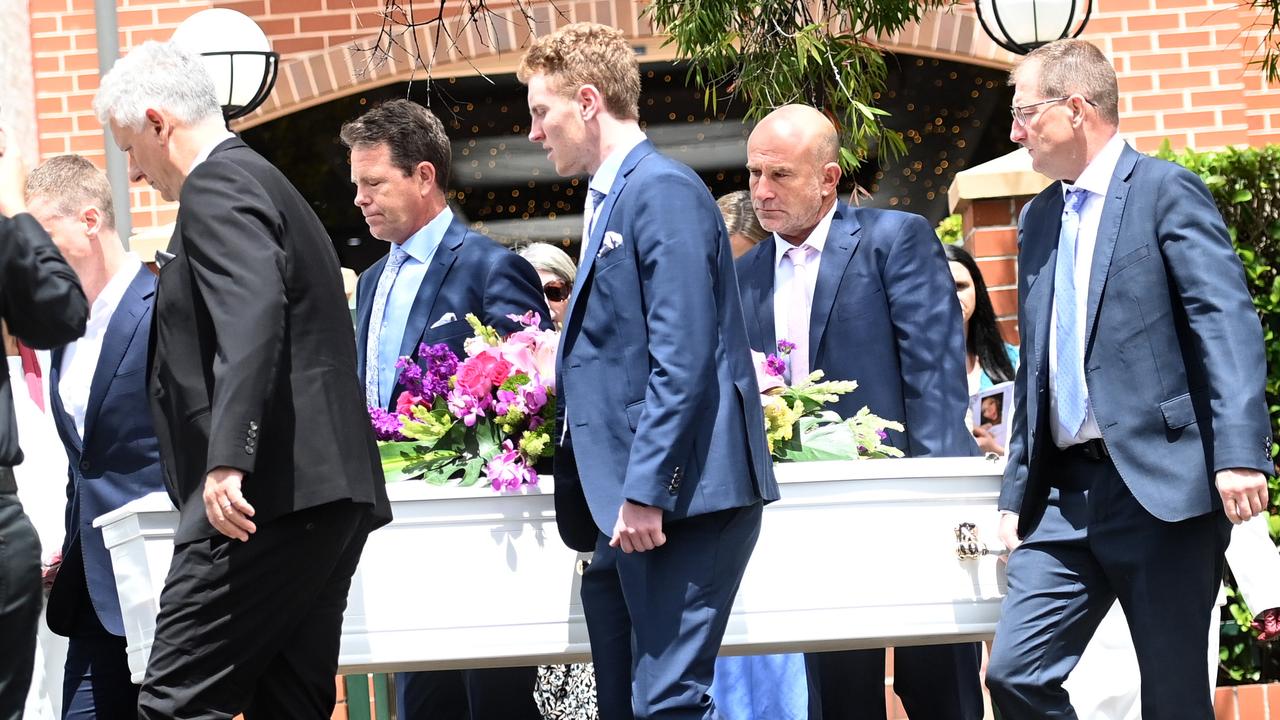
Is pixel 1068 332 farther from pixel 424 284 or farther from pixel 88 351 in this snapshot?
pixel 88 351

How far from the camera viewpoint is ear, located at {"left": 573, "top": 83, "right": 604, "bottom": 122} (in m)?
4.00

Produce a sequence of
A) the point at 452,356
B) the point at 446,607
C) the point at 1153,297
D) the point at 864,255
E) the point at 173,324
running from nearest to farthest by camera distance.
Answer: the point at 173,324 < the point at 1153,297 < the point at 446,607 < the point at 452,356 < the point at 864,255

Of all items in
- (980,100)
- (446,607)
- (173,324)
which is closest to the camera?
(173,324)

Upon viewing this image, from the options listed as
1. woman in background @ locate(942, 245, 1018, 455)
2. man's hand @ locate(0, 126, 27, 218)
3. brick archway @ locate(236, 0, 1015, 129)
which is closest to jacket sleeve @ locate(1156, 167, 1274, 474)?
woman in background @ locate(942, 245, 1018, 455)

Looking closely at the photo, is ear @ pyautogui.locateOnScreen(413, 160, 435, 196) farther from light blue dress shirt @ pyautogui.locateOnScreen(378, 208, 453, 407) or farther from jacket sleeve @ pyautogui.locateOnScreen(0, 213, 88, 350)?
jacket sleeve @ pyautogui.locateOnScreen(0, 213, 88, 350)

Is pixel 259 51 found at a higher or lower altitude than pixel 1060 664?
higher

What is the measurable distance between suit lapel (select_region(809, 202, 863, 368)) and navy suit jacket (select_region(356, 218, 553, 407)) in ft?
2.60

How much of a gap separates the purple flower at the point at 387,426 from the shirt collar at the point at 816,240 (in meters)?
1.34

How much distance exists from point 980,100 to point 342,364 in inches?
240

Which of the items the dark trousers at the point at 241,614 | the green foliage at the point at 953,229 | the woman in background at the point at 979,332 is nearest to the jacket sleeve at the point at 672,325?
the dark trousers at the point at 241,614

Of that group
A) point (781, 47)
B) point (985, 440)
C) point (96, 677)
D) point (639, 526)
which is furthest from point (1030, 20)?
point (96, 677)

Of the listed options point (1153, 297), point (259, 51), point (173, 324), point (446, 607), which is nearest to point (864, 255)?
point (1153, 297)

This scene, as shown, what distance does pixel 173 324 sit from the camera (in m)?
3.69

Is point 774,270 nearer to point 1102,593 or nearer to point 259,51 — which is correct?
point 1102,593
